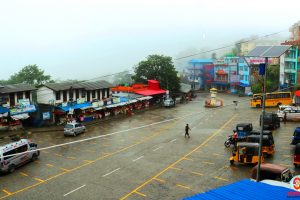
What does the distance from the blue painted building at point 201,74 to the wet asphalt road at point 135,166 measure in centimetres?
5751

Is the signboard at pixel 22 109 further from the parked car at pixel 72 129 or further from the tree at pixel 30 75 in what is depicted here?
the tree at pixel 30 75

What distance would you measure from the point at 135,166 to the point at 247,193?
14238mm

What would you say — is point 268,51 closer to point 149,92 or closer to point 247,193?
point 149,92

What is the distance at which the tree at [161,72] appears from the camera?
2894 inches

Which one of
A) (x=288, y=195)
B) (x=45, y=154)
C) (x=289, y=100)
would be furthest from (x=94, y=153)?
(x=289, y=100)

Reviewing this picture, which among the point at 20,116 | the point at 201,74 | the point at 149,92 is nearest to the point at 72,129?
the point at 20,116

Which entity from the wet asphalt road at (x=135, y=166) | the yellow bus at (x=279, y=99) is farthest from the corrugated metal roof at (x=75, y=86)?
the yellow bus at (x=279, y=99)

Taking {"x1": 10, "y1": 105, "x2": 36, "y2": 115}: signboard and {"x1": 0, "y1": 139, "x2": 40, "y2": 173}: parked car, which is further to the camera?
{"x1": 10, "y1": 105, "x2": 36, "y2": 115}: signboard

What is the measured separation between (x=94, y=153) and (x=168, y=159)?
687cm

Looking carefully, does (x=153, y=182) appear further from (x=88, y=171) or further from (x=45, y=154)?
(x=45, y=154)

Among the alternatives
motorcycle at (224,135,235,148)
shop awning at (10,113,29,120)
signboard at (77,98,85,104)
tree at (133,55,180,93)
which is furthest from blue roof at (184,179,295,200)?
tree at (133,55,180,93)

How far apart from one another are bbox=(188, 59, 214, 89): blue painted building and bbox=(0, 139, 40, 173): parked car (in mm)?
73722

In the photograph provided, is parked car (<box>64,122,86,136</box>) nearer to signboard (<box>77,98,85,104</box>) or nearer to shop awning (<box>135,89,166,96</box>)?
signboard (<box>77,98,85,104</box>)

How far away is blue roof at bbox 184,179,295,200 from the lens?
1141 cm
